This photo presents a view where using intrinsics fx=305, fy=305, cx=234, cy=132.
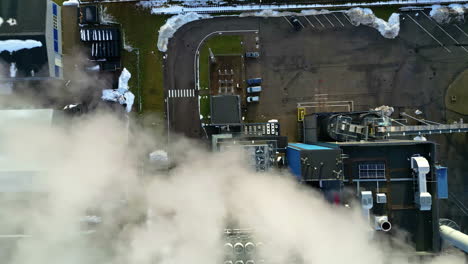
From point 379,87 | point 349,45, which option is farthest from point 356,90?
point 349,45

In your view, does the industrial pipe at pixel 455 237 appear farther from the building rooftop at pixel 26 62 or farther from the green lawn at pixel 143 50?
the building rooftop at pixel 26 62

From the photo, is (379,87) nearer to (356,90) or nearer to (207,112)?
(356,90)

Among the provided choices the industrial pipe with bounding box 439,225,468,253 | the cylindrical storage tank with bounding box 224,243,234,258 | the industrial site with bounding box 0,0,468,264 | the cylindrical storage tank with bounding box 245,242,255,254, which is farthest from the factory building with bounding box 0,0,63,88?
the industrial pipe with bounding box 439,225,468,253

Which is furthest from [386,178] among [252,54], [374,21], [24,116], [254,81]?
[24,116]

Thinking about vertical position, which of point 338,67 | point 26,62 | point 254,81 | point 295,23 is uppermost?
point 295,23

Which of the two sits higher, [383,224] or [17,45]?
[17,45]

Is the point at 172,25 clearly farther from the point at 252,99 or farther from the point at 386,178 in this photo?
the point at 386,178
